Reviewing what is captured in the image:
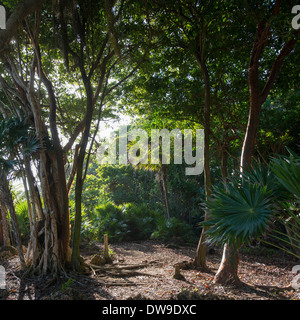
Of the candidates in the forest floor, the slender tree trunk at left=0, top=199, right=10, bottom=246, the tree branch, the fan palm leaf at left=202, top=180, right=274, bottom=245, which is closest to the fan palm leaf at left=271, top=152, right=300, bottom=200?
the fan palm leaf at left=202, top=180, right=274, bottom=245

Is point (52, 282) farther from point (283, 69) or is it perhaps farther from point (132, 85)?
point (283, 69)

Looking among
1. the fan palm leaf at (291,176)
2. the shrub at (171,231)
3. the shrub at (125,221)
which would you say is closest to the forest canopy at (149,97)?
the fan palm leaf at (291,176)

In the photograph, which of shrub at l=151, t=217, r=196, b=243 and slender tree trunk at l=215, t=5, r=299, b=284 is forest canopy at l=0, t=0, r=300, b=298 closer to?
slender tree trunk at l=215, t=5, r=299, b=284

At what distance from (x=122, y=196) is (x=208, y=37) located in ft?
41.9

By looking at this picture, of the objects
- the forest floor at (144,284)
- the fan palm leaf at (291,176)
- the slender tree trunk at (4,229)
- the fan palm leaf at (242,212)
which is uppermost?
the fan palm leaf at (291,176)

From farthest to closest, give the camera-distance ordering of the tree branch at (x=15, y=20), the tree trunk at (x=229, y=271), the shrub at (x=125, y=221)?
the shrub at (x=125, y=221) < the tree trunk at (x=229, y=271) < the tree branch at (x=15, y=20)

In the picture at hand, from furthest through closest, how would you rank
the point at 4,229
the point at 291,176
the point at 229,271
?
the point at 4,229, the point at 229,271, the point at 291,176

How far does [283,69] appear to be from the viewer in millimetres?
7258

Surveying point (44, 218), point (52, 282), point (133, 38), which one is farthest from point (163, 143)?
point (52, 282)

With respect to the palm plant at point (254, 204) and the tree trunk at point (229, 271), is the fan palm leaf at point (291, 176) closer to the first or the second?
the palm plant at point (254, 204)

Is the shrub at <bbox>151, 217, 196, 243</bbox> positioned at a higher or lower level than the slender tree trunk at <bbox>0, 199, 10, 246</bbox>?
lower

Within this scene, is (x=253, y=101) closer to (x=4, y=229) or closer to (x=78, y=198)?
(x=78, y=198)

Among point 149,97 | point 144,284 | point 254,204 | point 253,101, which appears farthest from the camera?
point 149,97

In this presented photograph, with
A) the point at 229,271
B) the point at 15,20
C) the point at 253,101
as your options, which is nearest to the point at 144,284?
the point at 229,271
